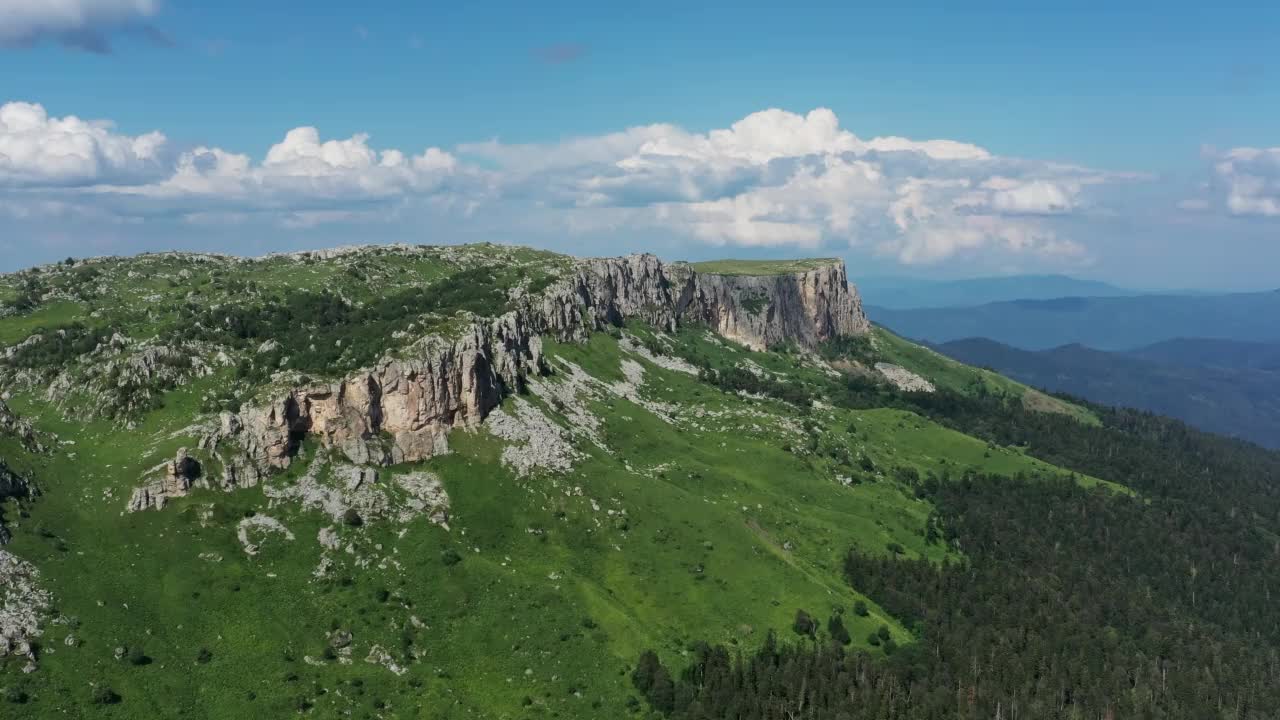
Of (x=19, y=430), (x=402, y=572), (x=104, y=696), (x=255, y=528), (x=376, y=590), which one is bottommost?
(x=104, y=696)

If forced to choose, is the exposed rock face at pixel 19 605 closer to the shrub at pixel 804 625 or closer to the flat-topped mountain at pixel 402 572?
the flat-topped mountain at pixel 402 572

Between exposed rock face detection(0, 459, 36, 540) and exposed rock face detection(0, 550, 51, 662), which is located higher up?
exposed rock face detection(0, 459, 36, 540)

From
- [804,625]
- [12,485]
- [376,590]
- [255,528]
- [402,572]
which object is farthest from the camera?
[804,625]

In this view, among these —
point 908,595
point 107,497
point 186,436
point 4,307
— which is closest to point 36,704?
point 107,497

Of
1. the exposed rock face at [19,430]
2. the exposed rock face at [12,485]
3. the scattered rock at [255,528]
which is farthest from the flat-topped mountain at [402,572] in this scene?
the exposed rock face at [12,485]

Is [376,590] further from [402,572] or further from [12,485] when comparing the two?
[12,485]

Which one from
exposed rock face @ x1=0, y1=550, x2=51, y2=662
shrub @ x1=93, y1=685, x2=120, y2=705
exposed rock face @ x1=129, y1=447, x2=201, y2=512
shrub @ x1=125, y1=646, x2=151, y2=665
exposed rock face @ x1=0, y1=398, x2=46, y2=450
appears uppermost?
exposed rock face @ x1=0, y1=398, x2=46, y2=450

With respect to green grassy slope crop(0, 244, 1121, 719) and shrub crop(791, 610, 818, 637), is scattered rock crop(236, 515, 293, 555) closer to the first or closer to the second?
green grassy slope crop(0, 244, 1121, 719)

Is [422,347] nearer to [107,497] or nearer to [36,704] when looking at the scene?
[107,497]

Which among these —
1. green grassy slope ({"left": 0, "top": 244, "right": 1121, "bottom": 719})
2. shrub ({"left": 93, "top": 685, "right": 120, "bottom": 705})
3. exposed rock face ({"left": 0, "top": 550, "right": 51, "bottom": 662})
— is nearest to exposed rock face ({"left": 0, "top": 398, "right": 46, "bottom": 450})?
green grassy slope ({"left": 0, "top": 244, "right": 1121, "bottom": 719})

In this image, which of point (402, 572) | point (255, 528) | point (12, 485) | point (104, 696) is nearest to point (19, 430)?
point (12, 485)

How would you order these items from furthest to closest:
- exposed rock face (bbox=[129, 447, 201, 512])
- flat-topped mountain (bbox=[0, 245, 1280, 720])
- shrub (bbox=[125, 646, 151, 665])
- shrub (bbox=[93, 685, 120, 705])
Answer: exposed rock face (bbox=[129, 447, 201, 512]) → flat-topped mountain (bbox=[0, 245, 1280, 720]) → shrub (bbox=[125, 646, 151, 665]) → shrub (bbox=[93, 685, 120, 705])

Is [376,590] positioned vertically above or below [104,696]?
above
